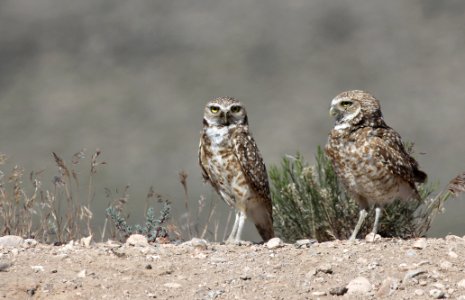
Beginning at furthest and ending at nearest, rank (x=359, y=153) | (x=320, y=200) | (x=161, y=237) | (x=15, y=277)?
(x=320, y=200)
(x=161, y=237)
(x=359, y=153)
(x=15, y=277)

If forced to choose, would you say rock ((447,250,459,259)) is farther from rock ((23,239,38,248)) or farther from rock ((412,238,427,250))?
rock ((23,239,38,248))

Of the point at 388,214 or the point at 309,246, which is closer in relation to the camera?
the point at 309,246

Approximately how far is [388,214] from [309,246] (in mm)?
2543

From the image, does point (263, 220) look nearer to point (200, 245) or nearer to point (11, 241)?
point (200, 245)

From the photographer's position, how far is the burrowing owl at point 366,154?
849 centimetres

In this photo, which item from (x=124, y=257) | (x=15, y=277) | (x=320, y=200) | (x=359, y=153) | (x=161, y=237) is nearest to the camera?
(x=15, y=277)

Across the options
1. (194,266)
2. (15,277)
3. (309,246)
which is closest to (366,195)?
(309,246)

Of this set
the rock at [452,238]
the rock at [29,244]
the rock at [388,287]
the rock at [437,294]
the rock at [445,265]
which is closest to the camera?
the rock at [437,294]

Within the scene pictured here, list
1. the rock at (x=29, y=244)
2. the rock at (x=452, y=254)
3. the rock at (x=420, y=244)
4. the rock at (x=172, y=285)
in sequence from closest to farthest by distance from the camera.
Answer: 1. the rock at (x=172, y=285)
2. the rock at (x=452, y=254)
3. the rock at (x=420, y=244)
4. the rock at (x=29, y=244)

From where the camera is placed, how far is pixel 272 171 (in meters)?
10.2

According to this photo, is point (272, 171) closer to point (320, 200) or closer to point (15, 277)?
point (320, 200)

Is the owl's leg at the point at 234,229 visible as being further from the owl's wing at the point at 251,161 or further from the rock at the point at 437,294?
the rock at the point at 437,294

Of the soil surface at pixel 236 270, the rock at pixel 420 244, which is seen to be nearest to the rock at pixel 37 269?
the soil surface at pixel 236 270

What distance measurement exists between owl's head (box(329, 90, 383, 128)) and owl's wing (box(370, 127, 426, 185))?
0.16 meters
